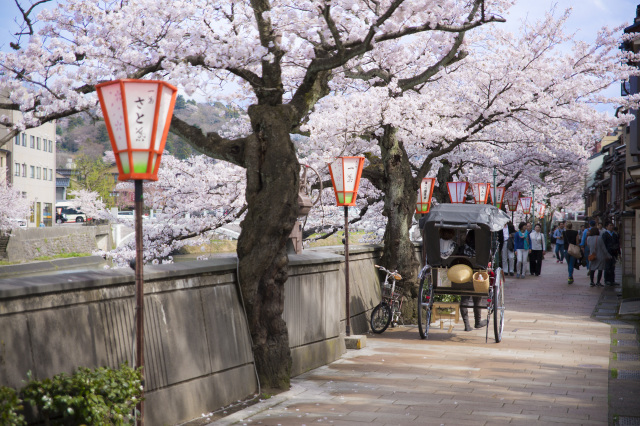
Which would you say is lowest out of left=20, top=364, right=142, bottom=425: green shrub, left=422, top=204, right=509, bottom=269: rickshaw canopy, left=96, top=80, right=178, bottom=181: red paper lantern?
left=20, top=364, right=142, bottom=425: green shrub

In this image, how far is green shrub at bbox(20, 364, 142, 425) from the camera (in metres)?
4.96

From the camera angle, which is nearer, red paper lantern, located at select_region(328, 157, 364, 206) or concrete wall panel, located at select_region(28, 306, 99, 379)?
concrete wall panel, located at select_region(28, 306, 99, 379)

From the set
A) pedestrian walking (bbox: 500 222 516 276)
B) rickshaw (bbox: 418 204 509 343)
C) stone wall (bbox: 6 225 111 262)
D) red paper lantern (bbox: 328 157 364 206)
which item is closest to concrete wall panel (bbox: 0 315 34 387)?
red paper lantern (bbox: 328 157 364 206)

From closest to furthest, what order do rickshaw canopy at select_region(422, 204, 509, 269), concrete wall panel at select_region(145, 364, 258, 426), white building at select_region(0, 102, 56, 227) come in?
concrete wall panel at select_region(145, 364, 258, 426), rickshaw canopy at select_region(422, 204, 509, 269), white building at select_region(0, 102, 56, 227)

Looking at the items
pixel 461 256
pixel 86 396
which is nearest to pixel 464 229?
pixel 461 256

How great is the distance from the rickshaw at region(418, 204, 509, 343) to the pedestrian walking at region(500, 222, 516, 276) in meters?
14.0

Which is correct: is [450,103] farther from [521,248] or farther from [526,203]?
[526,203]

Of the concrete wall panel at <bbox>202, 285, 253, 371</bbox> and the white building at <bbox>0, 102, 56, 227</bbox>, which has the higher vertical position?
the white building at <bbox>0, 102, 56, 227</bbox>

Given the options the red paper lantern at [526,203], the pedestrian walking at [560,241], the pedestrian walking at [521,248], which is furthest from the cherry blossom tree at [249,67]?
the red paper lantern at [526,203]

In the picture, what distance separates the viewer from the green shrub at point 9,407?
173 inches

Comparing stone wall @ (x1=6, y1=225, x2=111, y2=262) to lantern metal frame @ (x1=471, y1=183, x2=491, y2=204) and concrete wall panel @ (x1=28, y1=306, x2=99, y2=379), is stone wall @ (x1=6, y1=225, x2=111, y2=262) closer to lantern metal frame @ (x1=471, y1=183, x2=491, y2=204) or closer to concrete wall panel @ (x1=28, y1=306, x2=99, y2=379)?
lantern metal frame @ (x1=471, y1=183, x2=491, y2=204)

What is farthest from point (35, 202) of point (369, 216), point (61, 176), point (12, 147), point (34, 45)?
point (34, 45)

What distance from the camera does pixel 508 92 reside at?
17.0m

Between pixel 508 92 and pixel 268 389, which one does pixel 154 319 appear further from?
pixel 508 92
